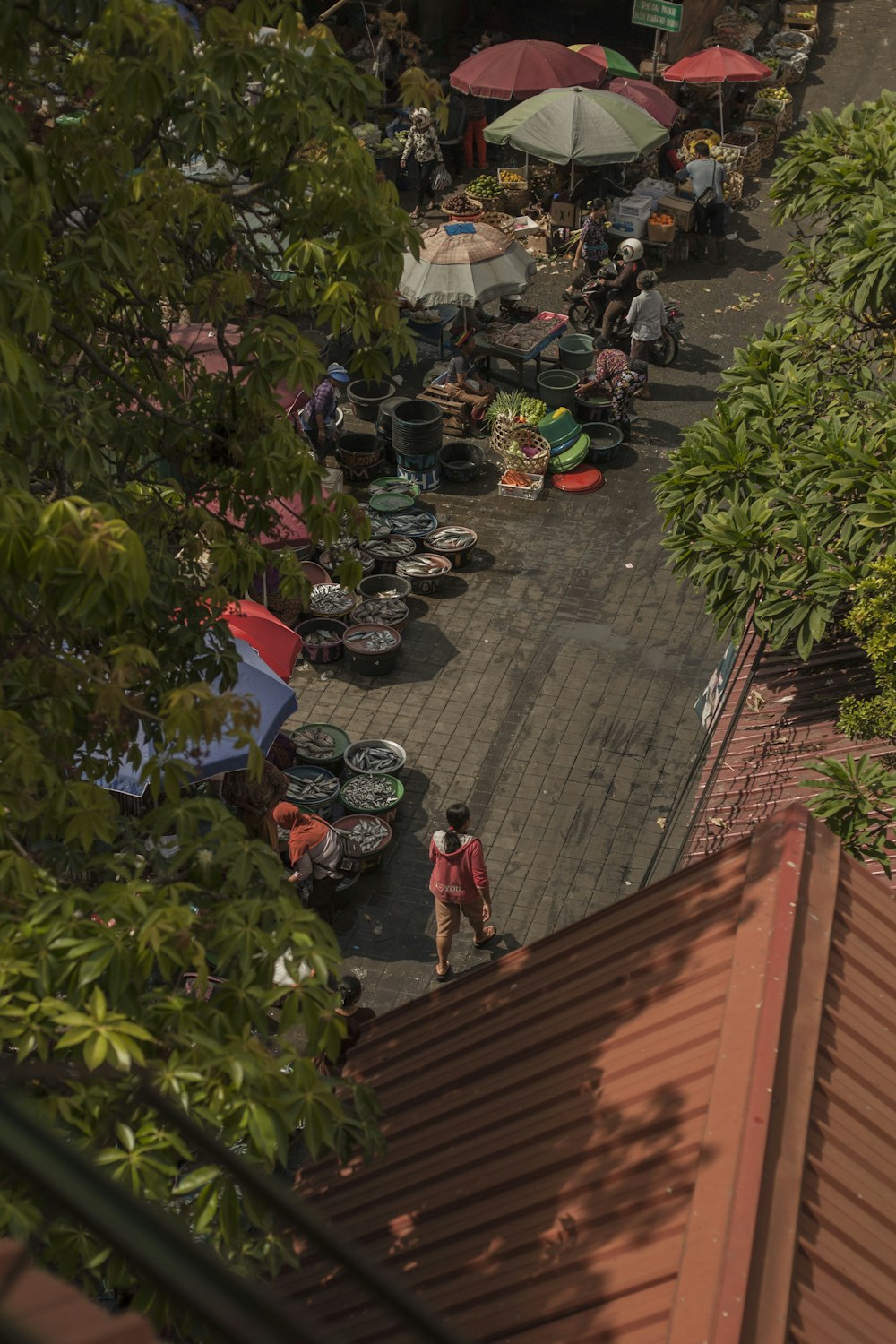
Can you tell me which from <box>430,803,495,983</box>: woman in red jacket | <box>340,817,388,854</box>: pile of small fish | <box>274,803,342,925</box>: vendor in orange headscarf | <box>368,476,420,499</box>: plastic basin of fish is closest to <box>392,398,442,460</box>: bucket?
<box>368,476,420,499</box>: plastic basin of fish

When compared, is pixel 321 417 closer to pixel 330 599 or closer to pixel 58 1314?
pixel 330 599

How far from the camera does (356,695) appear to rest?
46.9 feet

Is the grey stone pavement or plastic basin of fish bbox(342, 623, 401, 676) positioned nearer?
the grey stone pavement

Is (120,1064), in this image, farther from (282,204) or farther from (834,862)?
(282,204)

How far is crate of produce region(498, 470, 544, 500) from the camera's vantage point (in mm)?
17406

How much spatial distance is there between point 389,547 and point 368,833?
4631 mm

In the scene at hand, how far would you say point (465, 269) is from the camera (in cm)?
1727

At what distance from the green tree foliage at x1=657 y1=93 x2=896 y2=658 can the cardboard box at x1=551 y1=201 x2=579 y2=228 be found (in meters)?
12.4

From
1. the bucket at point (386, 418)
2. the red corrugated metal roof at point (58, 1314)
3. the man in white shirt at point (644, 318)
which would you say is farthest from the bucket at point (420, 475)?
the red corrugated metal roof at point (58, 1314)

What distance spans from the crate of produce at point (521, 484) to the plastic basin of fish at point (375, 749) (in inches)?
211

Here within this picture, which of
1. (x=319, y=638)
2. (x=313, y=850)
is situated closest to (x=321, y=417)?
(x=319, y=638)

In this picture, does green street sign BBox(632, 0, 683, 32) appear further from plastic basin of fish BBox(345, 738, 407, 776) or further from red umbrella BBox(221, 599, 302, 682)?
red umbrella BBox(221, 599, 302, 682)

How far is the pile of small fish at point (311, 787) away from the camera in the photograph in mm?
12383

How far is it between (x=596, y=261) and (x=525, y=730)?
34.0 ft
